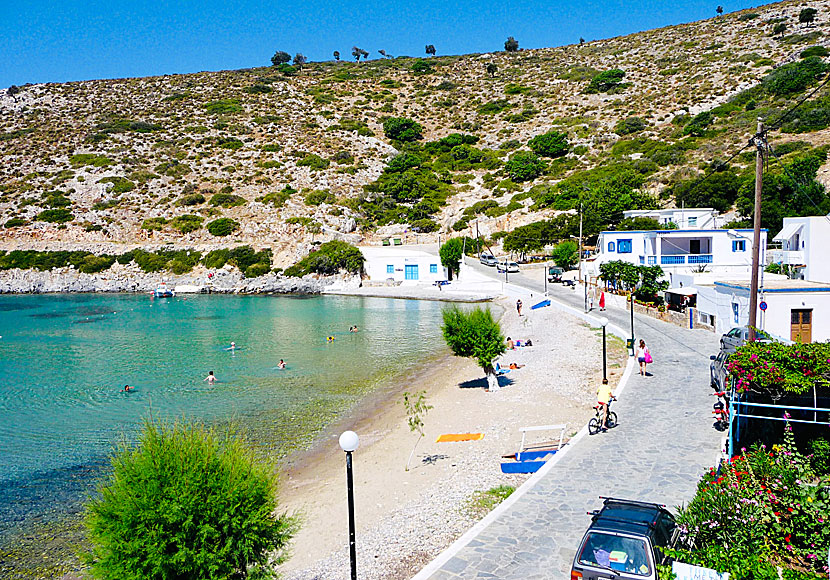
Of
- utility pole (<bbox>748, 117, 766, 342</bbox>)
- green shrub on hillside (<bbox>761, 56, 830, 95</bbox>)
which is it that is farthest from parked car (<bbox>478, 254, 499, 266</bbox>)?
green shrub on hillside (<bbox>761, 56, 830, 95</bbox>)

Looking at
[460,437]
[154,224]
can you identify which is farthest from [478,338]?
[154,224]

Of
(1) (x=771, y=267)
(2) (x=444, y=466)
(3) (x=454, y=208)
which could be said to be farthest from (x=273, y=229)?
(2) (x=444, y=466)

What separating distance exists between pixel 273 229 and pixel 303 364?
50589 mm

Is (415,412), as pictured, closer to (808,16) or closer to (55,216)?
(55,216)

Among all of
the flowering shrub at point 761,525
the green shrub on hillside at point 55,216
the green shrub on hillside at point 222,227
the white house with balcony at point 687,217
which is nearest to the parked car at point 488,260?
the white house with balcony at point 687,217

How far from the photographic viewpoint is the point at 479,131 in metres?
109

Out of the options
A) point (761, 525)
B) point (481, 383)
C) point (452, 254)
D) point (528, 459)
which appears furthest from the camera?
point (452, 254)

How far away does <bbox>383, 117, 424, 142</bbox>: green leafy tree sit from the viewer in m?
107

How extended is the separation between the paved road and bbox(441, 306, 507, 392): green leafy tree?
4.99 m

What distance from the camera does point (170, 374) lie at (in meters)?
29.3

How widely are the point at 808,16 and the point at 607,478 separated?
125 meters

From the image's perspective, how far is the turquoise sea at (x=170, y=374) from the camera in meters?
A: 17.9

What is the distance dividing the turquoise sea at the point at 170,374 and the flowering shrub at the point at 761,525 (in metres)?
12.8

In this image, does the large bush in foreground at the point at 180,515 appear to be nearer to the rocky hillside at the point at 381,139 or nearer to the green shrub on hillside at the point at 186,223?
the rocky hillside at the point at 381,139
